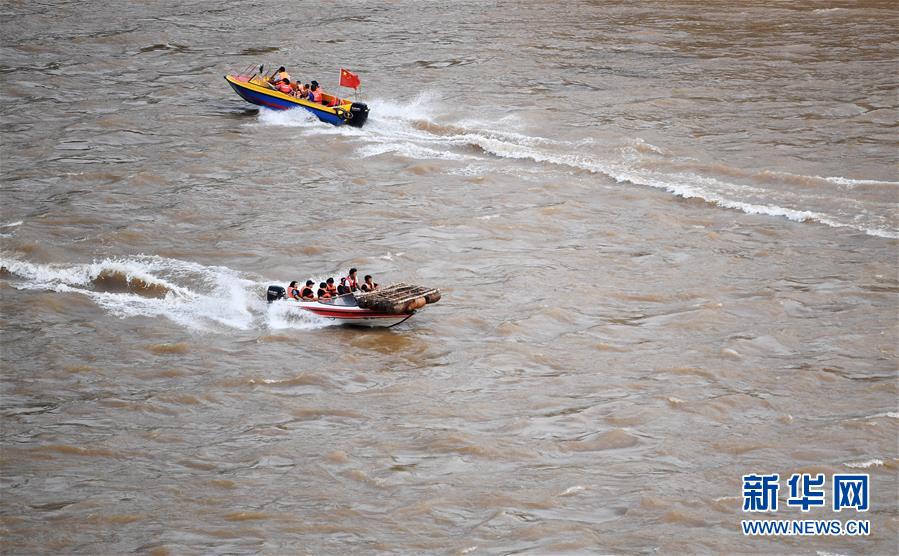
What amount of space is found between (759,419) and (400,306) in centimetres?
661

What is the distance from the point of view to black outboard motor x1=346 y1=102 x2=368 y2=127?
3173cm

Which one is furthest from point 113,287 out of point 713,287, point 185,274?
point 713,287

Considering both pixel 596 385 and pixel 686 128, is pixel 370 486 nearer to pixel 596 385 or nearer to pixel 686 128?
pixel 596 385

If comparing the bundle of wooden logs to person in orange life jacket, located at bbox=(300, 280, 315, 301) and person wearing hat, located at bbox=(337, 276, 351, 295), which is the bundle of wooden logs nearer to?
person wearing hat, located at bbox=(337, 276, 351, 295)

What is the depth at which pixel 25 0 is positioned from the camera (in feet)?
164

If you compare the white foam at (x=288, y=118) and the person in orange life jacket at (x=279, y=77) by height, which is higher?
the person in orange life jacket at (x=279, y=77)

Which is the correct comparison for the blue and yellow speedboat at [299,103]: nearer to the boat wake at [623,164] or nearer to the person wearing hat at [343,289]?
the boat wake at [623,164]

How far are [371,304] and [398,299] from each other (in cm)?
52

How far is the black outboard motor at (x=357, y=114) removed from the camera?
104ft

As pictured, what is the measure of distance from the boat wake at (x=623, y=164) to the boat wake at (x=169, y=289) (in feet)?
28.7

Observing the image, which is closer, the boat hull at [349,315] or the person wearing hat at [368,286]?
the boat hull at [349,315]

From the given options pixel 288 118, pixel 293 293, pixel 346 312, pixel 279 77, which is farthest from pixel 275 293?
pixel 279 77

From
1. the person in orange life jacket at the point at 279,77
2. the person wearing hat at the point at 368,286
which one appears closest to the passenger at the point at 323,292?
the person wearing hat at the point at 368,286

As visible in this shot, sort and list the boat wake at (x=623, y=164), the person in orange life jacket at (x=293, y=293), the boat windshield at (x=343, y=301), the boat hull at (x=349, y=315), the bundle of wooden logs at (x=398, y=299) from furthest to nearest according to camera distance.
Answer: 1. the boat wake at (x=623, y=164)
2. the person in orange life jacket at (x=293, y=293)
3. the boat windshield at (x=343, y=301)
4. the boat hull at (x=349, y=315)
5. the bundle of wooden logs at (x=398, y=299)
